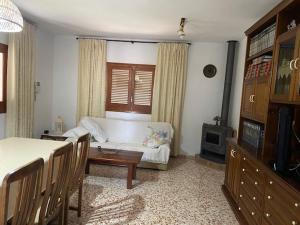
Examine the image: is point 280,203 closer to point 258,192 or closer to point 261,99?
point 258,192

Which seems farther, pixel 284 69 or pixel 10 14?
pixel 284 69

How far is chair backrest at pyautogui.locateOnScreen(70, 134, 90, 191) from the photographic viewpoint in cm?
211

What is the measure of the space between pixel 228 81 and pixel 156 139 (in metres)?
1.81

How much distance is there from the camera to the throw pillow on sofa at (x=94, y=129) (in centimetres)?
444

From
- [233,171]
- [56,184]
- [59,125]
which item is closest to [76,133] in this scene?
[59,125]

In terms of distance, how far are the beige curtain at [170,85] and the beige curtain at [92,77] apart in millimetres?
1117

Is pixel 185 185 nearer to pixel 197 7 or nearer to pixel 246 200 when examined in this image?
pixel 246 200

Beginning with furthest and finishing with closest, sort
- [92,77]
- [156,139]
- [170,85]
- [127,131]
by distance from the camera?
[92,77] < [170,85] < [127,131] < [156,139]

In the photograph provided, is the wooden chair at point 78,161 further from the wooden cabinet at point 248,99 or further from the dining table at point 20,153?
the wooden cabinet at point 248,99

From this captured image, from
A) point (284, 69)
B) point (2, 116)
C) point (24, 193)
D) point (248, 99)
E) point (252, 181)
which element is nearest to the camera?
point (24, 193)

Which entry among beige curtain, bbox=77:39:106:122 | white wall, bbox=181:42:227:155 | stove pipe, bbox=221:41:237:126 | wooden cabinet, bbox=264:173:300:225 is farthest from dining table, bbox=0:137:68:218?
stove pipe, bbox=221:41:237:126

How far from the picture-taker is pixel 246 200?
8.10ft

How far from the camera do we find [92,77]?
196 inches

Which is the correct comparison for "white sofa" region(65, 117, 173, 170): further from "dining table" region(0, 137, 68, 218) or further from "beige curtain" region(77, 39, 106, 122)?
"dining table" region(0, 137, 68, 218)
